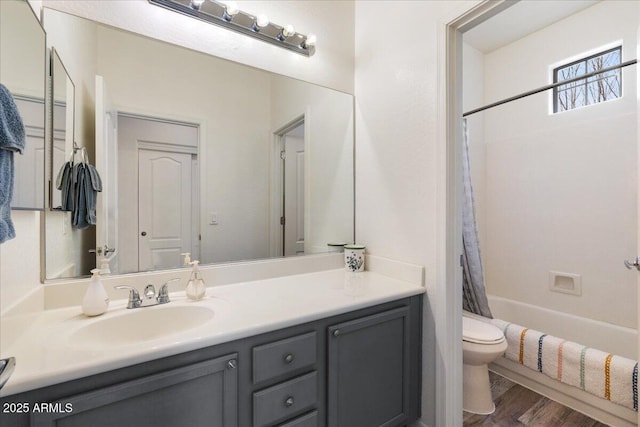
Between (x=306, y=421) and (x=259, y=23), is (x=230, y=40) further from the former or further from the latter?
(x=306, y=421)

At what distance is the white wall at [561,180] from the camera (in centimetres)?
201

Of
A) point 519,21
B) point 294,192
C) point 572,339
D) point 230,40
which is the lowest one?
point 572,339

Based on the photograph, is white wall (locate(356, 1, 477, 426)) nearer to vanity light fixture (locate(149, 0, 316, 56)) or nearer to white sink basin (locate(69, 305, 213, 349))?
vanity light fixture (locate(149, 0, 316, 56))

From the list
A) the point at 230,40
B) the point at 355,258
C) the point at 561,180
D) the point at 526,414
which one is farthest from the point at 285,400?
the point at 561,180

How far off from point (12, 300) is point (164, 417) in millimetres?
598

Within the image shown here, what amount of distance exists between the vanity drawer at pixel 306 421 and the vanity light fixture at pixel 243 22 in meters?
1.82

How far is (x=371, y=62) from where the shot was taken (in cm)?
179

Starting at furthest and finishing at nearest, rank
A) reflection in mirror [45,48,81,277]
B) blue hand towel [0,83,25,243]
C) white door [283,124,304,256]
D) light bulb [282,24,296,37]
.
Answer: white door [283,124,304,256]
light bulb [282,24,296,37]
reflection in mirror [45,48,81,277]
blue hand towel [0,83,25,243]

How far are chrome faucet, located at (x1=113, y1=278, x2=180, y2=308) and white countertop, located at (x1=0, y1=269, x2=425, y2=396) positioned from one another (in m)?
0.04

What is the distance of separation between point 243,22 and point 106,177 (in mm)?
1024

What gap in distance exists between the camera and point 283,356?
1.01 meters

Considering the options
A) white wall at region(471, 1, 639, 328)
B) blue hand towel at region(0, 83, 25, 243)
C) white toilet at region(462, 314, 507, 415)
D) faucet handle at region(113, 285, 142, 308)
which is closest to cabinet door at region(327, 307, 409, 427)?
white toilet at region(462, 314, 507, 415)

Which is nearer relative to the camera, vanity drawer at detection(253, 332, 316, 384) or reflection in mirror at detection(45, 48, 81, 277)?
vanity drawer at detection(253, 332, 316, 384)

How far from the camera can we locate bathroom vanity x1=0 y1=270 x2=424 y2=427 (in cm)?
73
